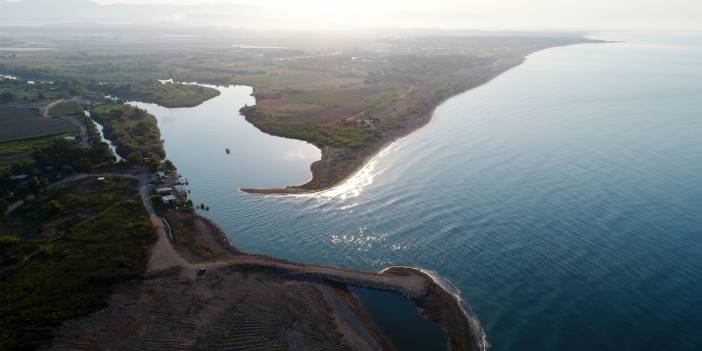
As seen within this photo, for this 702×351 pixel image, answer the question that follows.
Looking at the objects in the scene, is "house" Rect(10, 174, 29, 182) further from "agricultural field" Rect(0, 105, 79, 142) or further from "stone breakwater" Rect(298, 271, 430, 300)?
"stone breakwater" Rect(298, 271, 430, 300)

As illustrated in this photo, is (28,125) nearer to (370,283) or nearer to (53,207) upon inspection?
(53,207)

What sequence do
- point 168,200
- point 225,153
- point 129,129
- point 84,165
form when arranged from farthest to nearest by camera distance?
point 129,129 → point 225,153 → point 84,165 → point 168,200

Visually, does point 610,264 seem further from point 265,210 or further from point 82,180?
point 82,180

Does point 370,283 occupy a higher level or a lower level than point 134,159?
lower

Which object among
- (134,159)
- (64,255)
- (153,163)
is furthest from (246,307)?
(134,159)

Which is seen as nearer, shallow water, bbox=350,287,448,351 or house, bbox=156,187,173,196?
shallow water, bbox=350,287,448,351

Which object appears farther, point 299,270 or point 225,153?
point 225,153

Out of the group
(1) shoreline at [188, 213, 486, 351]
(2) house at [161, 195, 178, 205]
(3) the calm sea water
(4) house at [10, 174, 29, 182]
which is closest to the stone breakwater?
(1) shoreline at [188, 213, 486, 351]

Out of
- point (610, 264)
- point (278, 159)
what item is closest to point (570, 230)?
point (610, 264)
